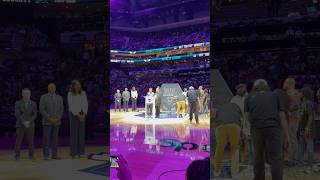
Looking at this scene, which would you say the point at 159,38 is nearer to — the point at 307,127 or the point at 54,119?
the point at 54,119

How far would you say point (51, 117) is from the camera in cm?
365

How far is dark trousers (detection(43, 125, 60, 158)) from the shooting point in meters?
3.66

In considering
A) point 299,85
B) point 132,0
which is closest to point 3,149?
point 132,0

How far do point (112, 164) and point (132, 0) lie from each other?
1844 mm

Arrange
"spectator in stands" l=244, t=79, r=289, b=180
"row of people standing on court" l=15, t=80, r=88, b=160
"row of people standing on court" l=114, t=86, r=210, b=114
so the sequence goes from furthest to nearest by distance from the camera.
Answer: "row of people standing on court" l=114, t=86, r=210, b=114, "row of people standing on court" l=15, t=80, r=88, b=160, "spectator in stands" l=244, t=79, r=289, b=180

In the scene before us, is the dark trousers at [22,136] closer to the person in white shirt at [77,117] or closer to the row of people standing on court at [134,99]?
the person in white shirt at [77,117]

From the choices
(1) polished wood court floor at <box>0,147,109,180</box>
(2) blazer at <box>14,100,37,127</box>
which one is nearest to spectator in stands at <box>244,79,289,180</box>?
(1) polished wood court floor at <box>0,147,109,180</box>

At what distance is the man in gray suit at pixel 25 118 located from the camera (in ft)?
11.7

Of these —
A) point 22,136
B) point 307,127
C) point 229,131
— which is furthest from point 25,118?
Result: point 307,127

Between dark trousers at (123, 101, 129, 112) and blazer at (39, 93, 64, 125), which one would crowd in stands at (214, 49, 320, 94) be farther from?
blazer at (39, 93, 64, 125)

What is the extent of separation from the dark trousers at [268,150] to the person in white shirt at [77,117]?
1747 millimetres

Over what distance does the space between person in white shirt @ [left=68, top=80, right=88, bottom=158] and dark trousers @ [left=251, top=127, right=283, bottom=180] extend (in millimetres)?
1747

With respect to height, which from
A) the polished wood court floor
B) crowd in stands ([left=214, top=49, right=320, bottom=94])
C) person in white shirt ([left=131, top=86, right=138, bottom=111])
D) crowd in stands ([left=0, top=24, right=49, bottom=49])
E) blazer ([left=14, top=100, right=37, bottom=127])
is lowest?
the polished wood court floor

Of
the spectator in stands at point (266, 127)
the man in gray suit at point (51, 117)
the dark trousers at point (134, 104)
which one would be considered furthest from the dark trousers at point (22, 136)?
the spectator in stands at point (266, 127)
